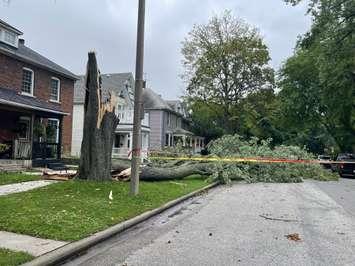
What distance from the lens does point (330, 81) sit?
3244 centimetres

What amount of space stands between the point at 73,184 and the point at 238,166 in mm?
11974

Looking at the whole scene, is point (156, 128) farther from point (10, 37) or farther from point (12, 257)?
point (12, 257)

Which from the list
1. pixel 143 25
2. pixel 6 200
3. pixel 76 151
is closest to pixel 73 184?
pixel 6 200

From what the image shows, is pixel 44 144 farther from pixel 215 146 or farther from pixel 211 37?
pixel 211 37

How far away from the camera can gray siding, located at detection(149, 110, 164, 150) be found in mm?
57969

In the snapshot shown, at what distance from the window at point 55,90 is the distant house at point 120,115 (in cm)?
956

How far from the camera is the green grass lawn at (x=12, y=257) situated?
5871 mm

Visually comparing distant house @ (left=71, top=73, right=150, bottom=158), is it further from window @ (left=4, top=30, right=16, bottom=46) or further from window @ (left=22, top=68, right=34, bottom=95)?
window @ (left=4, top=30, right=16, bottom=46)

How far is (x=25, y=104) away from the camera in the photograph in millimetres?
23766

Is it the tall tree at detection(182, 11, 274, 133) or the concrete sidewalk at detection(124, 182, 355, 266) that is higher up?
the tall tree at detection(182, 11, 274, 133)

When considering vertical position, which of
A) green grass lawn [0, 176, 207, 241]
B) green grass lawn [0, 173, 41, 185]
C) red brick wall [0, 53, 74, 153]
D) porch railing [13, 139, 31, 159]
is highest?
red brick wall [0, 53, 74, 153]

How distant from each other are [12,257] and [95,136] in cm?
829

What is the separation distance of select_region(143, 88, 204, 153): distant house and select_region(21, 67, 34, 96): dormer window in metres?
27.4

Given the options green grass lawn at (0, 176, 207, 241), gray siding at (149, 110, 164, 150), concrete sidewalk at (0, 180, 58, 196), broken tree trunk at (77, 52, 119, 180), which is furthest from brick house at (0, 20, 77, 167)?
gray siding at (149, 110, 164, 150)
